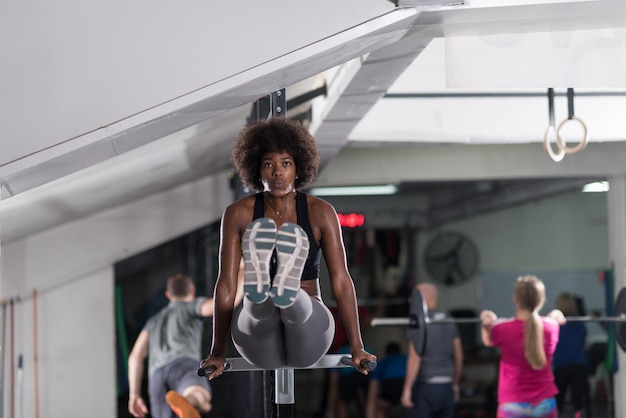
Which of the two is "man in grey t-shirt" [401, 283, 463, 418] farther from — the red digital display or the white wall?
the red digital display

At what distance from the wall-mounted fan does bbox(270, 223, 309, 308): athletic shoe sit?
12452 millimetres

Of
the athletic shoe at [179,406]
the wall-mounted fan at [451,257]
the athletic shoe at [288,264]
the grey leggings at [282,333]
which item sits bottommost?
the athletic shoe at [179,406]

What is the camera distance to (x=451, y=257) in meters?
15.3

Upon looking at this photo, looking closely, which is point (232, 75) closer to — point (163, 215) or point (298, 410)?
point (163, 215)

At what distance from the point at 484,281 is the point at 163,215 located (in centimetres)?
735

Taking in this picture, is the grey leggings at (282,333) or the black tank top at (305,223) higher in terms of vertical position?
the black tank top at (305,223)

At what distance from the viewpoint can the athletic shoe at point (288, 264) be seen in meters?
2.83

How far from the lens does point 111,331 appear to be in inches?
356

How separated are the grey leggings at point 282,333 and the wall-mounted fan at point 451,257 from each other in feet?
39.8

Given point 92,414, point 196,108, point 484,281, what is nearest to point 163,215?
point 92,414

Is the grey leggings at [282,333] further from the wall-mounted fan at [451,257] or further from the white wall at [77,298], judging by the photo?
the wall-mounted fan at [451,257]

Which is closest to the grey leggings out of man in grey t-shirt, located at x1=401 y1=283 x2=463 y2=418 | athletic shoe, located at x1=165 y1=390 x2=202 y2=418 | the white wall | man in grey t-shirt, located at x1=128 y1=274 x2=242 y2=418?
athletic shoe, located at x1=165 y1=390 x2=202 y2=418

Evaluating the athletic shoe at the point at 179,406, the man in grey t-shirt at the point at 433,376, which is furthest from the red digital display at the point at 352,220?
the athletic shoe at the point at 179,406

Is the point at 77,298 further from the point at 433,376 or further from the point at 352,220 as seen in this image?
the point at 352,220
